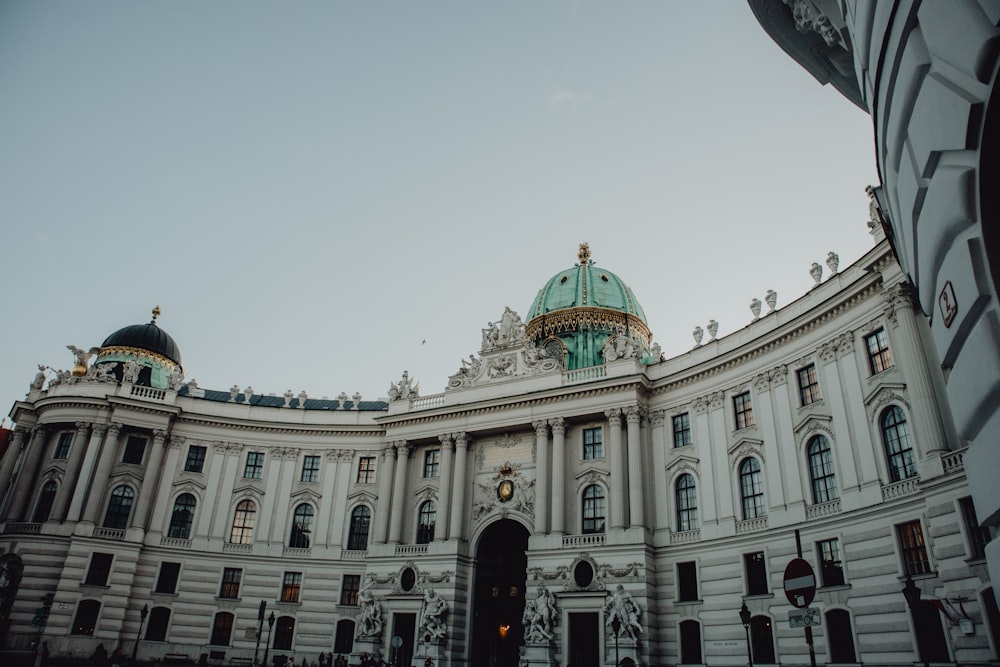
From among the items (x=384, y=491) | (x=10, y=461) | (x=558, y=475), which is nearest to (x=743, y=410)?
(x=558, y=475)

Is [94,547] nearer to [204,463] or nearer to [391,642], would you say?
[204,463]

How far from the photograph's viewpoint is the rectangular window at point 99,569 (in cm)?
4334

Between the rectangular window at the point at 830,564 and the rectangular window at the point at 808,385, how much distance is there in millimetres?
6467

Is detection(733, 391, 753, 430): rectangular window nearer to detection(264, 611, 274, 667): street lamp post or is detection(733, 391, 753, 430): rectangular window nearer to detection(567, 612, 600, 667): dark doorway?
detection(567, 612, 600, 667): dark doorway

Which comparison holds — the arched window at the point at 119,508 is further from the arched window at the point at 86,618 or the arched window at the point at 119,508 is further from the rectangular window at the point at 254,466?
the rectangular window at the point at 254,466

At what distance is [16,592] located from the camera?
4231 centimetres

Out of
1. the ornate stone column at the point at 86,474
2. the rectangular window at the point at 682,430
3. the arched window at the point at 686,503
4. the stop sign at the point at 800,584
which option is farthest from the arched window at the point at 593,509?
the ornate stone column at the point at 86,474

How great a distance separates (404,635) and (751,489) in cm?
2230

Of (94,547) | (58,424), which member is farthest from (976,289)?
(58,424)

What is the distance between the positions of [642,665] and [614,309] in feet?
89.5

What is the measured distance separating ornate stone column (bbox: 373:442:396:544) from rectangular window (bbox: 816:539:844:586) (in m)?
26.7

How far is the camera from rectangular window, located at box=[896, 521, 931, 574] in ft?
81.9

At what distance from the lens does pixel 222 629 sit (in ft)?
148

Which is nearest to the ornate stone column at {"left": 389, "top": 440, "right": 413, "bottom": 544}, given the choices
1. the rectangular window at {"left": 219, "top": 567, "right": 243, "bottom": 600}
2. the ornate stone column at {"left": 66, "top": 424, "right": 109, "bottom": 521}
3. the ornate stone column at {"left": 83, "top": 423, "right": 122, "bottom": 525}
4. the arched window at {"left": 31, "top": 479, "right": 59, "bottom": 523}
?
the rectangular window at {"left": 219, "top": 567, "right": 243, "bottom": 600}
